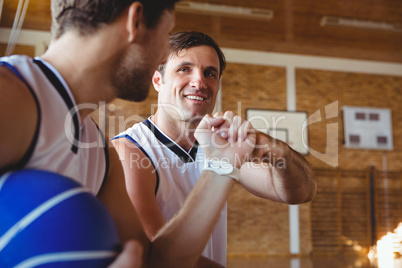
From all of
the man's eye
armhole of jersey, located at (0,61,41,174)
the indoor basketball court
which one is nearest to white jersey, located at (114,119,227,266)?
the man's eye

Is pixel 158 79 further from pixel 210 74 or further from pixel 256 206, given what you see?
pixel 256 206

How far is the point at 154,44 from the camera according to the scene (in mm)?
1346

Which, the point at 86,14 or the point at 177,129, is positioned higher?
the point at 86,14

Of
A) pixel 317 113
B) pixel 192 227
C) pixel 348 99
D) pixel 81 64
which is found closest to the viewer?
pixel 81 64

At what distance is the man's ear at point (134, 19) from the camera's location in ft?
4.11

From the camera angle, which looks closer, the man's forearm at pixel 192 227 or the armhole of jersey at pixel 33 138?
the armhole of jersey at pixel 33 138

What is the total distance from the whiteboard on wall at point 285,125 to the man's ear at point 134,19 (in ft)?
29.7

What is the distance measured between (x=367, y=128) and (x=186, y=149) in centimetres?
960

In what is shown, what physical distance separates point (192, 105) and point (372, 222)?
378 inches

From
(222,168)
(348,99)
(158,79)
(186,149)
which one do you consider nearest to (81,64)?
(222,168)

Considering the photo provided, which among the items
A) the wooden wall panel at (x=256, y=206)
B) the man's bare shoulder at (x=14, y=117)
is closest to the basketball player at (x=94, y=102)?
the man's bare shoulder at (x=14, y=117)

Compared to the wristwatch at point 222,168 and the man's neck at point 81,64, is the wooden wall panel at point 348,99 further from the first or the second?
the man's neck at point 81,64

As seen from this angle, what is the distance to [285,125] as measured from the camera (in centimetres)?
1052

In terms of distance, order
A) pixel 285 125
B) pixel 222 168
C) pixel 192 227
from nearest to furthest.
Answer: pixel 192 227, pixel 222 168, pixel 285 125
